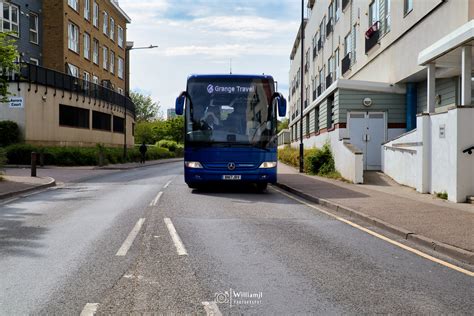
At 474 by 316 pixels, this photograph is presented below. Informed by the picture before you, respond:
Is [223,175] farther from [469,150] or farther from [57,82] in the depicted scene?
[57,82]

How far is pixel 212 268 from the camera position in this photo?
20.4ft

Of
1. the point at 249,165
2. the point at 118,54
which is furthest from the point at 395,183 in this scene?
the point at 118,54

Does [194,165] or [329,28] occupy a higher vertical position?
[329,28]

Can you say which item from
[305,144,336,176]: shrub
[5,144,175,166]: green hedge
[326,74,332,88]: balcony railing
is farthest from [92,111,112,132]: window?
[305,144,336,176]: shrub

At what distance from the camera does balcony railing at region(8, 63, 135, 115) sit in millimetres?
30656

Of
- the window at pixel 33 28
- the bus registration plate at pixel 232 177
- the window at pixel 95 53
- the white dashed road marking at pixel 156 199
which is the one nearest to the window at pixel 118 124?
the window at pixel 95 53

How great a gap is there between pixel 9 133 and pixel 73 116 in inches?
286

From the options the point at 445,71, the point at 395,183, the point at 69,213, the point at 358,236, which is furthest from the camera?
the point at 395,183

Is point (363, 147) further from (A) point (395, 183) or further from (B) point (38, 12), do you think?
(B) point (38, 12)

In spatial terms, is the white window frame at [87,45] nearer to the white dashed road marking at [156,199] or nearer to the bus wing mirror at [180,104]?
the bus wing mirror at [180,104]

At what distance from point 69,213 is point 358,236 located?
6402 millimetres

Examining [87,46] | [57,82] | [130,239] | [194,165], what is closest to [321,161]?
[194,165]

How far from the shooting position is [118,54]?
54.4 metres

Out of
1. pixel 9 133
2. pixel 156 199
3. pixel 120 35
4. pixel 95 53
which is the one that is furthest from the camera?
pixel 120 35
